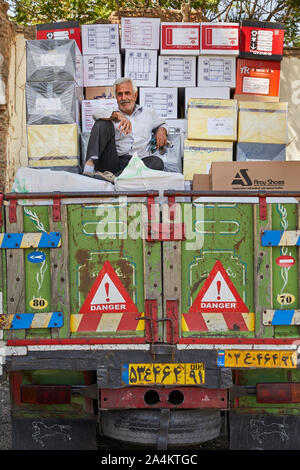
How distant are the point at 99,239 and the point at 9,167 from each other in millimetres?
5511

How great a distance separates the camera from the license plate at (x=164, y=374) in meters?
3.08

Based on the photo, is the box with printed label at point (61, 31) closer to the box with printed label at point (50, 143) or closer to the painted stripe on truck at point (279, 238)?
the box with printed label at point (50, 143)

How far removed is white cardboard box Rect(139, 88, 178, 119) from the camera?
7.32 meters

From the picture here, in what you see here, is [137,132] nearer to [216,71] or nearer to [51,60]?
[51,60]

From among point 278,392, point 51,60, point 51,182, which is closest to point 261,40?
point 51,60

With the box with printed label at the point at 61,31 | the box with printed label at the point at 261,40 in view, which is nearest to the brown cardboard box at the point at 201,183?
Answer: the box with printed label at the point at 261,40

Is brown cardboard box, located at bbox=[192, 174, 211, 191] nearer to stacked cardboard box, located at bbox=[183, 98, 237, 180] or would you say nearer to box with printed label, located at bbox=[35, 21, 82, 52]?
stacked cardboard box, located at bbox=[183, 98, 237, 180]

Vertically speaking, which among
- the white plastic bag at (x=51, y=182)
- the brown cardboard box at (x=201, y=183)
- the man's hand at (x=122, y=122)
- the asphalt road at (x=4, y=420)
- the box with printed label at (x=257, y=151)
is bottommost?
the asphalt road at (x=4, y=420)

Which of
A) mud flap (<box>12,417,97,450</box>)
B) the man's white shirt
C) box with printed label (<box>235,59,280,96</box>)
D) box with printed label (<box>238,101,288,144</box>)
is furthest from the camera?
box with printed label (<box>235,59,280,96</box>)

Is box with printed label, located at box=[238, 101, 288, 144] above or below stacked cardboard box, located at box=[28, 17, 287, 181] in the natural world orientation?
below

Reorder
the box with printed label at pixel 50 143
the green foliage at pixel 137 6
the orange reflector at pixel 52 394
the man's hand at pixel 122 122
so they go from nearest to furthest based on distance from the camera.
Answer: the orange reflector at pixel 52 394 → the man's hand at pixel 122 122 → the box with printed label at pixel 50 143 → the green foliage at pixel 137 6

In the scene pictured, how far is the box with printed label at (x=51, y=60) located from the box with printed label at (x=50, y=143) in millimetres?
637

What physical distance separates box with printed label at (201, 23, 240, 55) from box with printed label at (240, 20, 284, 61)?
0.19 meters

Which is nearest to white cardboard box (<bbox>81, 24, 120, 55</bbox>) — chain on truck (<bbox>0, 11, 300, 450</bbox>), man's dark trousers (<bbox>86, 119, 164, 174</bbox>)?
man's dark trousers (<bbox>86, 119, 164, 174</bbox>)
